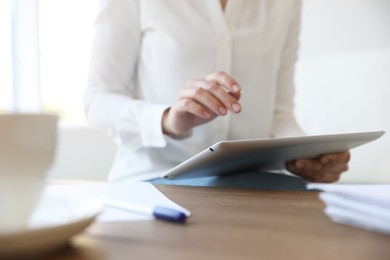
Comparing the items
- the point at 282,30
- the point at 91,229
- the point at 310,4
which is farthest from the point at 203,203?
the point at 310,4

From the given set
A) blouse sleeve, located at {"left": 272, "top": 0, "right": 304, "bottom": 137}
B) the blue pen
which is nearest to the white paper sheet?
the blue pen

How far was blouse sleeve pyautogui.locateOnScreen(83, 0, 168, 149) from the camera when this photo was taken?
3.18 feet

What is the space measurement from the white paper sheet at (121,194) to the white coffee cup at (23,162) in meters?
0.13

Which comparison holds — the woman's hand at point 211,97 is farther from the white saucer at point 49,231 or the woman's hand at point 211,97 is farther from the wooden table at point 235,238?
the white saucer at point 49,231

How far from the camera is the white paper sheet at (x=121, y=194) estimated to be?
0.47 m

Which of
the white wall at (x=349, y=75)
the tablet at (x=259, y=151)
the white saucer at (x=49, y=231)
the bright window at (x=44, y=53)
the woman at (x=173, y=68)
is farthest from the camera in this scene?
the bright window at (x=44, y=53)

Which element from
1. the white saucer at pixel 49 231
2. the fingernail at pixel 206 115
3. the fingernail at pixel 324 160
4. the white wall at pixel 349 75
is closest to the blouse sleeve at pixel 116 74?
the fingernail at pixel 206 115

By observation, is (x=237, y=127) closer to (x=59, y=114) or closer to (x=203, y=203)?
(x=203, y=203)

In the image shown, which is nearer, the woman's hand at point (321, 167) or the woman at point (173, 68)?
the woman's hand at point (321, 167)

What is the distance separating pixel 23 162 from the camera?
314 mm

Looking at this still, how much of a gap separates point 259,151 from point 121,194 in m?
0.19

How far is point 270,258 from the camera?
35 centimetres

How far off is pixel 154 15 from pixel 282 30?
0.32 metres

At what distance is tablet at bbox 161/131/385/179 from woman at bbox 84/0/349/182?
13cm
